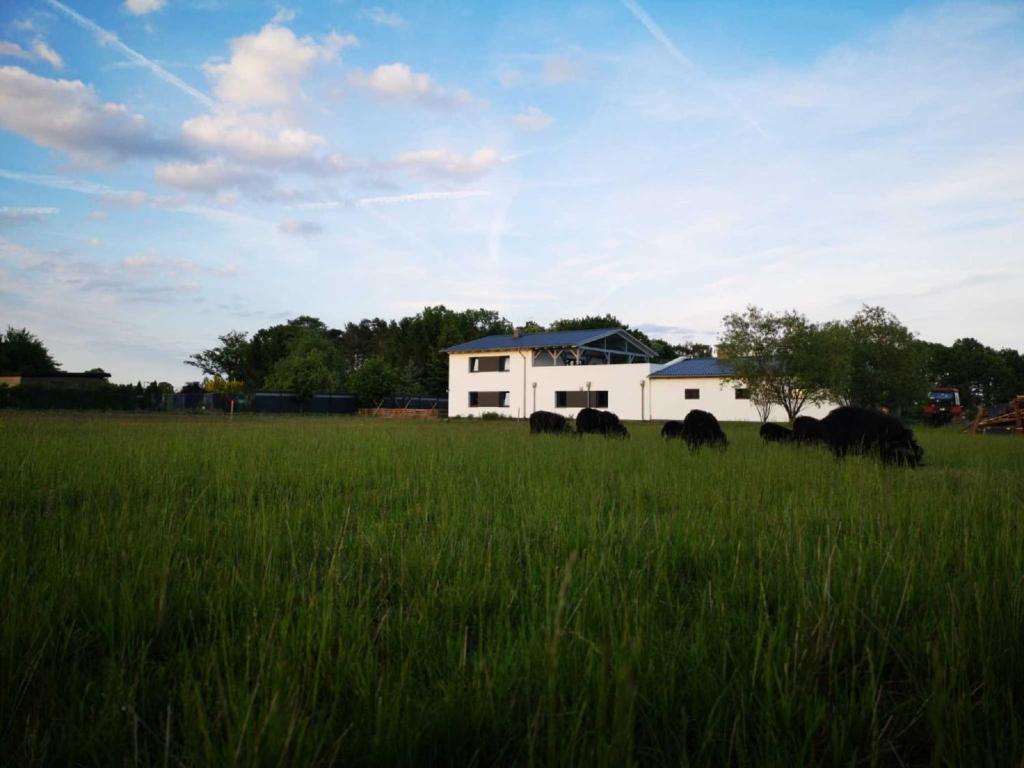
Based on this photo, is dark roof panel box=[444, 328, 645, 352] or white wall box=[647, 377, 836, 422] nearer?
white wall box=[647, 377, 836, 422]

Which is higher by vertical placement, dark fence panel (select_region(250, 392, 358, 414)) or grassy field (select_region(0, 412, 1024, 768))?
dark fence panel (select_region(250, 392, 358, 414))

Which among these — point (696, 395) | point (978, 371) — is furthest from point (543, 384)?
point (978, 371)

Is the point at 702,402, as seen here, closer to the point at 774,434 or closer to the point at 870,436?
the point at 774,434

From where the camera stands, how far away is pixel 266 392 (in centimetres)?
5269

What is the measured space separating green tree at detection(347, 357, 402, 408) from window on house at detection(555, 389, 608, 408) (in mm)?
17266

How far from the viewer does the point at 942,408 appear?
42406mm

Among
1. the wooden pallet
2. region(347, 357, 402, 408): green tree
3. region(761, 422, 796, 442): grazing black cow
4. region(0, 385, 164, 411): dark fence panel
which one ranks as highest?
region(347, 357, 402, 408): green tree

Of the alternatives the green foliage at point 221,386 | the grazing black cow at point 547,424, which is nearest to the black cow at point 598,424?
the grazing black cow at point 547,424

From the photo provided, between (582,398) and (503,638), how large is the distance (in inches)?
1582

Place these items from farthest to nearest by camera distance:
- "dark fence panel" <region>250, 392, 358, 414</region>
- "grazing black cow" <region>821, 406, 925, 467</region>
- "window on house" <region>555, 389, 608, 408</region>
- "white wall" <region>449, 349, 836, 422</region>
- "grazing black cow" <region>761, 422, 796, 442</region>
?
1. "dark fence panel" <region>250, 392, 358, 414</region>
2. "window on house" <region>555, 389, 608, 408</region>
3. "white wall" <region>449, 349, 836, 422</region>
4. "grazing black cow" <region>761, 422, 796, 442</region>
5. "grazing black cow" <region>821, 406, 925, 467</region>

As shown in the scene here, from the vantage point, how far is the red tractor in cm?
3669

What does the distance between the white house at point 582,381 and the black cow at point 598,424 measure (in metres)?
21.5

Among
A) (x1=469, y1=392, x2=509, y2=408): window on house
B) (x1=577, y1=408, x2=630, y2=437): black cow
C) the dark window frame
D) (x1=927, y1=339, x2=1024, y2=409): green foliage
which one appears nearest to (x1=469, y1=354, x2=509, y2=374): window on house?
the dark window frame

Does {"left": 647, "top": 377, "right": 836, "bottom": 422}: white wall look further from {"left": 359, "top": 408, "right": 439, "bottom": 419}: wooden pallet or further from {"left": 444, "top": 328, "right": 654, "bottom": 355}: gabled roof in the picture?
{"left": 359, "top": 408, "right": 439, "bottom": 419}: wooden pallet
